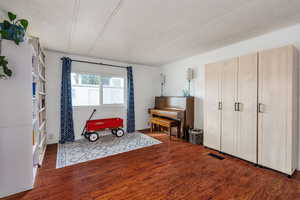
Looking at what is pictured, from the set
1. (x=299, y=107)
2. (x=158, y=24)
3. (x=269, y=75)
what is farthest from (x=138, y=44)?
(x=299, y=107)

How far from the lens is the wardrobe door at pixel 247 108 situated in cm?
254

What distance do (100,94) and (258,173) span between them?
428cm

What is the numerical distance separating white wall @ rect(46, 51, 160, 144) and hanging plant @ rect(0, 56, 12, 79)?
87.1 inches

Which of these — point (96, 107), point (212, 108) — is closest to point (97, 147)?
point (96, 107)

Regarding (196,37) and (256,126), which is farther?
(196,37)

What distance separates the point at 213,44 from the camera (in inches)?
127

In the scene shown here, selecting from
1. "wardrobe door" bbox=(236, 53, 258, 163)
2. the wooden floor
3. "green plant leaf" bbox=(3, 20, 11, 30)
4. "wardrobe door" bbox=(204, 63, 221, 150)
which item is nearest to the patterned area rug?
the wooden floor

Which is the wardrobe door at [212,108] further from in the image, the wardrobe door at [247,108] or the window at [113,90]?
the window at [113,90]

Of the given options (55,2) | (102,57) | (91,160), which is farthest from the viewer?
(102,57)

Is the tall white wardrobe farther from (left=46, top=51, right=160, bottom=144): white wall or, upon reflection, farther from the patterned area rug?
(left=46, top=51, right=160, bottom=144): white wall

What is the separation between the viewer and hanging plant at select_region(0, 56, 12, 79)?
63.7 inches

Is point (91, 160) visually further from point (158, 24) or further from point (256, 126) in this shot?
point (256, 126)

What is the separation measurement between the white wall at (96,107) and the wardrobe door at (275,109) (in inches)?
142

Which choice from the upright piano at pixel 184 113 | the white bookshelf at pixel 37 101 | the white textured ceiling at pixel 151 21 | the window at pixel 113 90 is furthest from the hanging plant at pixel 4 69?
the upright piano at pixel 184 113
